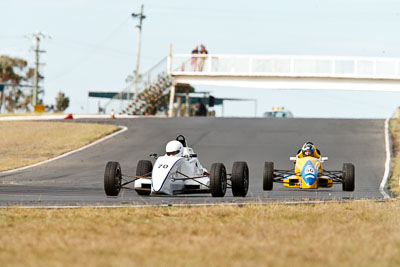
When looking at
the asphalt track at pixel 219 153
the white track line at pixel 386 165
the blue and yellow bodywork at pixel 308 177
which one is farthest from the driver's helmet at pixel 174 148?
the white track line at pixel 386 165

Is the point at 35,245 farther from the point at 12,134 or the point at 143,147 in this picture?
the point at 12,134

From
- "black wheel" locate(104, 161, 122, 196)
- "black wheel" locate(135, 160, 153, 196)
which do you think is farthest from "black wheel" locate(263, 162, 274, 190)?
"black wheel" locate(104, 161, 122, 196)

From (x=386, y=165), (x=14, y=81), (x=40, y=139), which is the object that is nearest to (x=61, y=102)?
(x=14, y=81)

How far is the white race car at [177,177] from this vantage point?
18.4m

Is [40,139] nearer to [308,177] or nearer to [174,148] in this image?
[308,177]

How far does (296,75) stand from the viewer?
200 feet

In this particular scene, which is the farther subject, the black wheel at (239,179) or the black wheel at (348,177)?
the black wheel at (348,177)

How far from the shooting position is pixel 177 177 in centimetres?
1919

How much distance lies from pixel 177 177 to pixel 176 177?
10 cm

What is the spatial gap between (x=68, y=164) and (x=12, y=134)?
13.8 m

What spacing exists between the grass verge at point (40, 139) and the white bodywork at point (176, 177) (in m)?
14.8

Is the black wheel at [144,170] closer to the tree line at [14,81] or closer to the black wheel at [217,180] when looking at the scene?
the black wheel at [217,180]

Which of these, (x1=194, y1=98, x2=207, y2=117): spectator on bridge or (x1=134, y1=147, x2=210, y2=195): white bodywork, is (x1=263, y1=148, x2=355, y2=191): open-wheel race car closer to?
(x1=134, y1=147, x2=210, y2=195): white bodywork

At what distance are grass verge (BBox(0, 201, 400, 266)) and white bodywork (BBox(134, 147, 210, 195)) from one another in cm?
269
